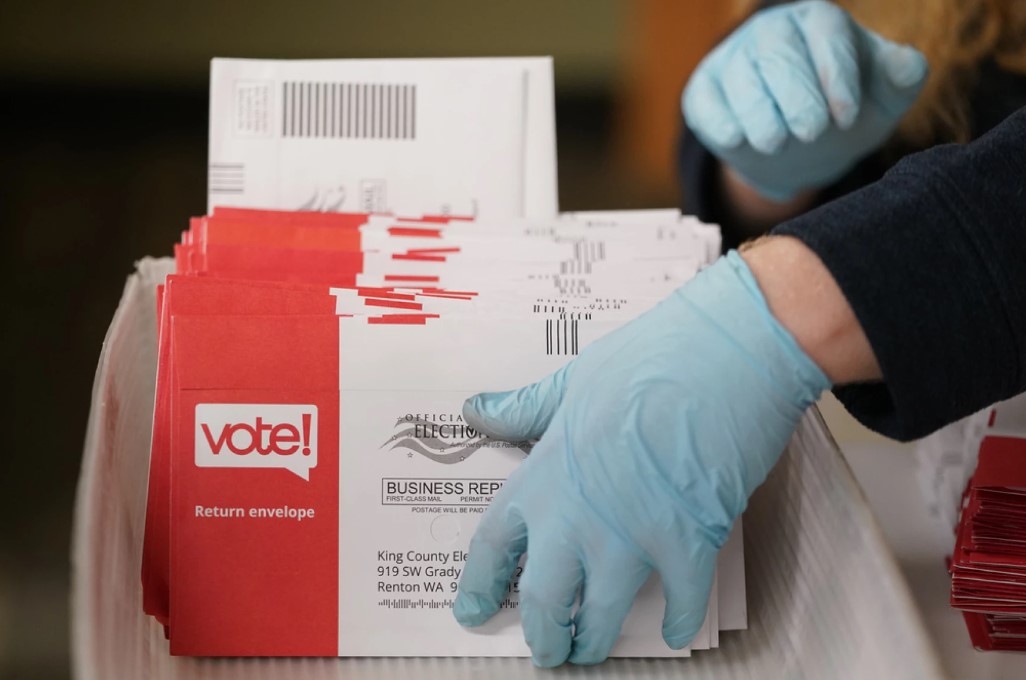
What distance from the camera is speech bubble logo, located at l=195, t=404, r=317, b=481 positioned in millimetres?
630

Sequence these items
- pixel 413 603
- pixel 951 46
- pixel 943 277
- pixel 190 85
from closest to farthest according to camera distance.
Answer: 1. pixel 943 277
2. pixel 413 603
3. pixel 951 46
4. pixel 190 85

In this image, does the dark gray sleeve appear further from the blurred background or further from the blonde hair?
the blurred background

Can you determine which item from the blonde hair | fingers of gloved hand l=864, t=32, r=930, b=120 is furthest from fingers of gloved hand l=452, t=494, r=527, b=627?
the blonde hair

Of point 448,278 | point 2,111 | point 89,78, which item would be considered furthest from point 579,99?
point 448,278

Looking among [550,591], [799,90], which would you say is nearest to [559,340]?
[550,591]

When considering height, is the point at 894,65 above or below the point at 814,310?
above

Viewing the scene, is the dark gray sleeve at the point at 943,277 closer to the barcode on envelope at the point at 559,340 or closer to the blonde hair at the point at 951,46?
the barcode on envelope at the point at 559,340

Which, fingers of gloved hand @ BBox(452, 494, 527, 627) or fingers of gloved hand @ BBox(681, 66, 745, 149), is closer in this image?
fingers of gloved hand @ BBox(452, 494, 527, 627)

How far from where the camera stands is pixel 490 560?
62 cm

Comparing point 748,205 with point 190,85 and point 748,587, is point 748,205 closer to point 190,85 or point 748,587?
point 748,587

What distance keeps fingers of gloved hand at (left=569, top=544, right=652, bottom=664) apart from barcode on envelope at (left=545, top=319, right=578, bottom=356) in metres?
0.13

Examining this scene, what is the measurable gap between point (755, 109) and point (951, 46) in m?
0.45

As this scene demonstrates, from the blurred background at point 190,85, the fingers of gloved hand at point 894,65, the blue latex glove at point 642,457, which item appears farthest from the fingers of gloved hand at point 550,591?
the blurred background at point 190,85

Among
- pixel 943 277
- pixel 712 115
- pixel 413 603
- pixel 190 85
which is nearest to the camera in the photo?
pixel 943 277
